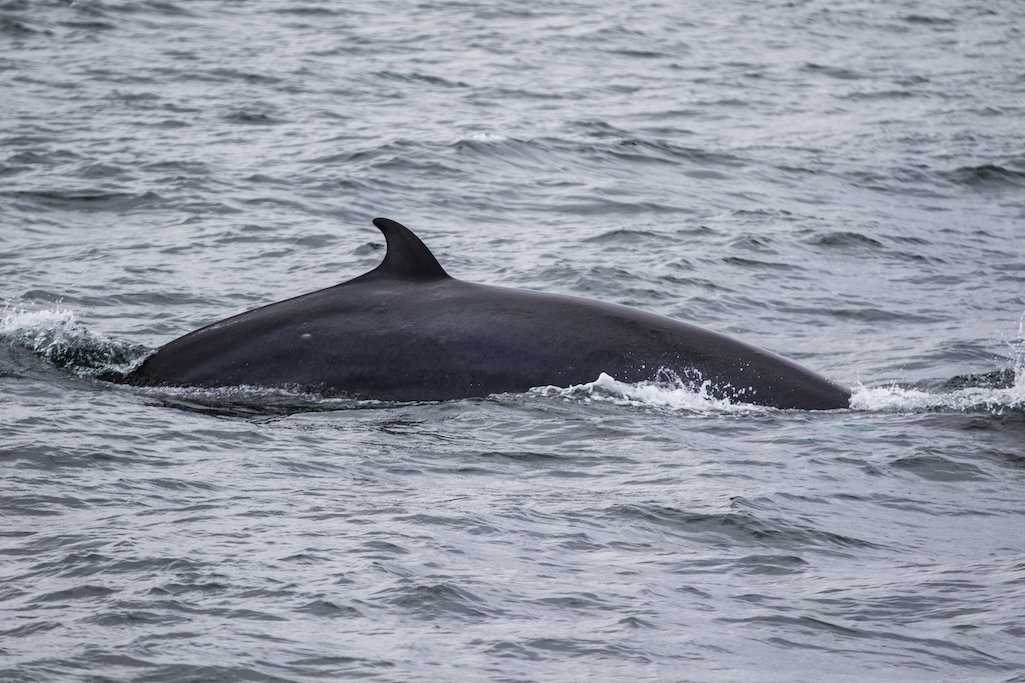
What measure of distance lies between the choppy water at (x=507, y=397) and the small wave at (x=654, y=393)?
4 centimetres

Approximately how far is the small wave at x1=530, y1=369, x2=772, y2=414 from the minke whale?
40mm

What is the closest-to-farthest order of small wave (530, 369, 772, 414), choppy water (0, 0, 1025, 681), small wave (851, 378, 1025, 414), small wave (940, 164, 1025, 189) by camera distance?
choppy water (0, 0, 1025, 681) → small wave (530, 369, 772, 414) → small wave (851, 378, 1025, 414) → small wave (940, 164, 1025, 189)

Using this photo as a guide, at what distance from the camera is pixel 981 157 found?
25281 millimetres

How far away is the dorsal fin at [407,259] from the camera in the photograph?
11156 millimetres

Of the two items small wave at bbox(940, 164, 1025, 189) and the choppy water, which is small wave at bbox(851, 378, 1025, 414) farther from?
small wave at bbox(940, 164, 1025, 189)

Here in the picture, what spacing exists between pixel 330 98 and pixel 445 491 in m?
18.6

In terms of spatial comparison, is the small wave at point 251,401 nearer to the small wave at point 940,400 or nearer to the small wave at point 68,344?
the small wave at point 68,344

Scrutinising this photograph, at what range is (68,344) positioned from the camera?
12.8m

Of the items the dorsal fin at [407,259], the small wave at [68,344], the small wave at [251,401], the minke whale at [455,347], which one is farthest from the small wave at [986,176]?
the small wave at [251,401]

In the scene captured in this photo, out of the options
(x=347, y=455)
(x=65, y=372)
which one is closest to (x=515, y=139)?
(x=65, y=372)

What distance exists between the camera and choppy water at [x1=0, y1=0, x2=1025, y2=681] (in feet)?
25.4

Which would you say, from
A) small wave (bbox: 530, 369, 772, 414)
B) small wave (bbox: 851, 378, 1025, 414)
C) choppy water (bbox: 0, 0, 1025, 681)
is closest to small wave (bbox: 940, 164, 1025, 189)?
choppy water (bbox: 0, 0, 1025, 681)

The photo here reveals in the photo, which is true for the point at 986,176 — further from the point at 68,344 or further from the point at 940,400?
the point at 68,344

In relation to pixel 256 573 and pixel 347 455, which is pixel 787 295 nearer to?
pixel 347 455
